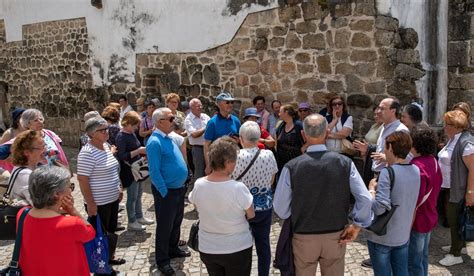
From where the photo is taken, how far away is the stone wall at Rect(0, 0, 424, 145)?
627cm

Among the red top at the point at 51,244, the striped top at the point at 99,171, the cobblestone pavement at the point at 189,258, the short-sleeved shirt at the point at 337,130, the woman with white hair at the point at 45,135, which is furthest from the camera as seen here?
the short-sleeved shirt at the point at 337,130

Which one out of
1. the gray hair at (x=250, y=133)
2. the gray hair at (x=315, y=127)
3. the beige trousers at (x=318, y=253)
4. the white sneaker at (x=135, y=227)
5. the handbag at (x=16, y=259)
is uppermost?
the gray hair at (x=315, y=127)

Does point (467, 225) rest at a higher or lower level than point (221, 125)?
lower

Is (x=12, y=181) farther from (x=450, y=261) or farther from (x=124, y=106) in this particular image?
(x=124, y=106)

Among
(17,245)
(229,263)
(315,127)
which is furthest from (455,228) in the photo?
(17,245)

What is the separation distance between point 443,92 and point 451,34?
2.99 feet

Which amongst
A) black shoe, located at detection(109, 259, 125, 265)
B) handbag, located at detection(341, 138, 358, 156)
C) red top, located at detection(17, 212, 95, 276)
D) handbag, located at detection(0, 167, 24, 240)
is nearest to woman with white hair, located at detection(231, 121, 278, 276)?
red top, located at detection(17, 212, 95, 276)

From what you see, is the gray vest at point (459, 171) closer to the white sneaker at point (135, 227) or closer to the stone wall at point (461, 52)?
the stone wall at point (461, 52)

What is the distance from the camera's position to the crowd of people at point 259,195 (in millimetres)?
2736

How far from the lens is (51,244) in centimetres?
259

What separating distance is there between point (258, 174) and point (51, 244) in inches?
65.4

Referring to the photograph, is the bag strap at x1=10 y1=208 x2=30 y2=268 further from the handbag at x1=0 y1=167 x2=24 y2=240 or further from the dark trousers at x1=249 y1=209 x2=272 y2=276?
the dark trousers at x1=249 y1=209 x2=272 y2=276

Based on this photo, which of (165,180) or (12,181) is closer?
(12,181)

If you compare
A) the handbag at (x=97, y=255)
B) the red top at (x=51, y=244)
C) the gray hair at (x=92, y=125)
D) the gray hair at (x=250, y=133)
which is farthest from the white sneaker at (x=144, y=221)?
the red top at (x=51, y=244)
